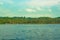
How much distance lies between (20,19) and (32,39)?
7450cm

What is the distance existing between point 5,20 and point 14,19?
7623 mm

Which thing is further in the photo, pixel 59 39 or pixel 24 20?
pixel 24 20

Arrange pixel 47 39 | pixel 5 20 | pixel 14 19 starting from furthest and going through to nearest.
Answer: pixel 14 19, pixel 5 20, pixel 47 39

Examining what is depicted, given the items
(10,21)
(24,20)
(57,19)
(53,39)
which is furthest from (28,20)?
(53,39)

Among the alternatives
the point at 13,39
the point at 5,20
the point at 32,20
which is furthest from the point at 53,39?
the point at 32,20

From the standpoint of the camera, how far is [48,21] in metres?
109

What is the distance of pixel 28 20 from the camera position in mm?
104188

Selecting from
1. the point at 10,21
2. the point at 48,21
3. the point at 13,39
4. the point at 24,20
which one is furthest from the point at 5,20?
the point at 13,39

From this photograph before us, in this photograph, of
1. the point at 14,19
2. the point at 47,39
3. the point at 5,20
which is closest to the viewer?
the point at 47,39

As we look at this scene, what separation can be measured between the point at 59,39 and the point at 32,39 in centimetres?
449

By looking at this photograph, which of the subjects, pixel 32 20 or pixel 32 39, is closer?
pixel 32 39

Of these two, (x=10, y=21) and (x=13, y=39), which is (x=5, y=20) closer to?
(x=10, y=21)

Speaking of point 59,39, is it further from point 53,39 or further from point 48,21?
point 48,21

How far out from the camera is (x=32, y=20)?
10681 cm
